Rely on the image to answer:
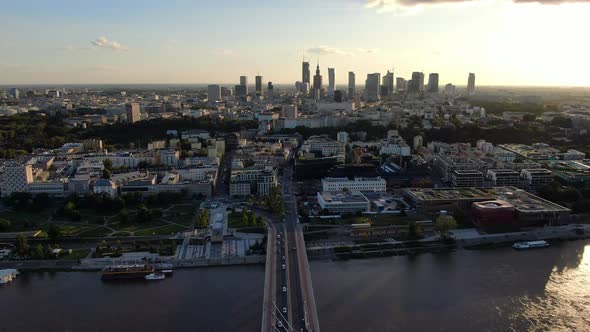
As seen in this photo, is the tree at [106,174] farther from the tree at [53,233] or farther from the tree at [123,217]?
the tree at [53,233]

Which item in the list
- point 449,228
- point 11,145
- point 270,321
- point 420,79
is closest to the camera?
point 270,321

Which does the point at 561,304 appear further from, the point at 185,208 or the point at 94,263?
the point at 185,208

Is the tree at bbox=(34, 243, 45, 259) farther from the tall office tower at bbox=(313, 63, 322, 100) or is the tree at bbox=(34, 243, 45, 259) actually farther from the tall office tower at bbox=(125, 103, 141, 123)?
the tall office tower at bbox=(313, 63, 322, 100)

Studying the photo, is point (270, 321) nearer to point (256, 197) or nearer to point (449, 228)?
point (449, 228)

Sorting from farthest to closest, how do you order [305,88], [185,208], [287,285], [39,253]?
[305,88] → [185,208] → [39,253] → [287,285]

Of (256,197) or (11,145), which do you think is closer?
Answer: (256,197)

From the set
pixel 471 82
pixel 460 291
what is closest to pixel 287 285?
pixel 460 291

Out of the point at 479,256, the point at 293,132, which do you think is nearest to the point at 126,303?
the point at 479,256

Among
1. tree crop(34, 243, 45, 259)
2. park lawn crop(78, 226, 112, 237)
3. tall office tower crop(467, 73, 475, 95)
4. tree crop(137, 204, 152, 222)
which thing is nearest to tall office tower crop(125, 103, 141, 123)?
tree crop(137, 204, 152, 222)
